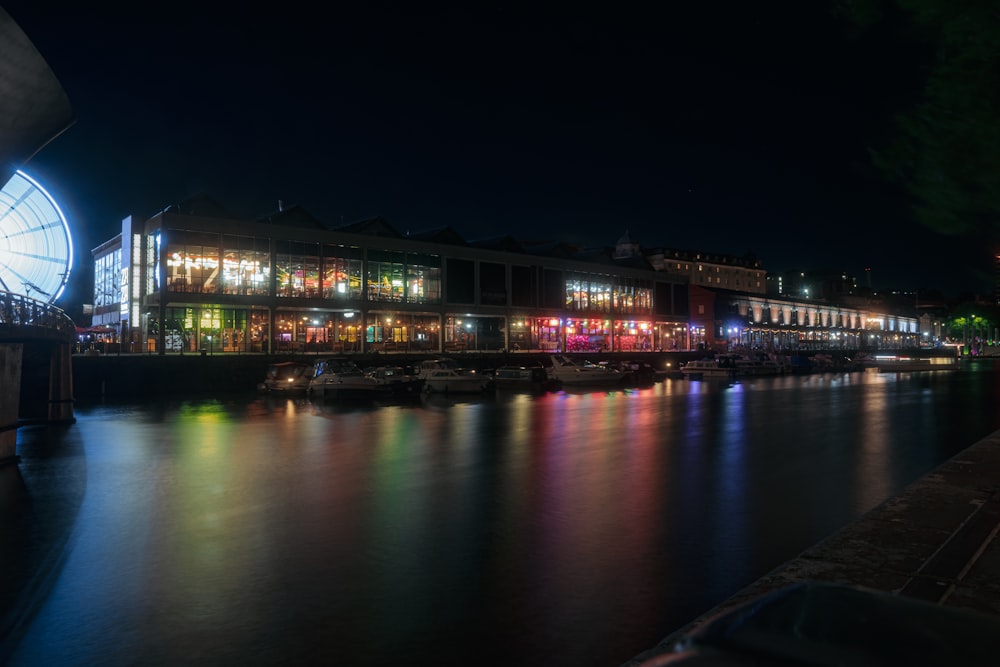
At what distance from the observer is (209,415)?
82.5 feet

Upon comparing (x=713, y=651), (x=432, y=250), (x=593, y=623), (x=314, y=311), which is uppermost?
(x=432, y=250)

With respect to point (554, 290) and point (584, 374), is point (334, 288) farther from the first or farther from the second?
point (554, 290)

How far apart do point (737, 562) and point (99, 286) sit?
2788 inches

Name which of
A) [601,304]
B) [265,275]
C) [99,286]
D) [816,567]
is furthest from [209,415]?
[601,304]

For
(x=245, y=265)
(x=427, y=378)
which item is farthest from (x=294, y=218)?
(x=427, y=378)

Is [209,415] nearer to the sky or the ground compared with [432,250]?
nearer to the ground

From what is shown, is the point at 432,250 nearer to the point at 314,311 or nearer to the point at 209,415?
the point at 314,311

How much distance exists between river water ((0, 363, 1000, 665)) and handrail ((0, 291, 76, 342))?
2966mm

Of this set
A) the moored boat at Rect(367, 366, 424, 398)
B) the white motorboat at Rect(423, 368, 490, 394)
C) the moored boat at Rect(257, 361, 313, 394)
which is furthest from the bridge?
the white motorboat at Rect(423, 368, 490, 394)

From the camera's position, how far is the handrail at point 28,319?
1662 cm

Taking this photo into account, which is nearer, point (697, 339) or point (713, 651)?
point (713, 651)

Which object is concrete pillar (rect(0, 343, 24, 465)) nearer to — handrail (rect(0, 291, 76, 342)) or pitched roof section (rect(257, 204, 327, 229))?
handrail (rect(0, 291, 76, 342))

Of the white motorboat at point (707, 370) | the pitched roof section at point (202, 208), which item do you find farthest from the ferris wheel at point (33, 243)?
the white motorboat at point (707, 370)

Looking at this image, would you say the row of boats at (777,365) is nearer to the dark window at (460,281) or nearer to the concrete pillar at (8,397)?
the dark window at (460,281)
